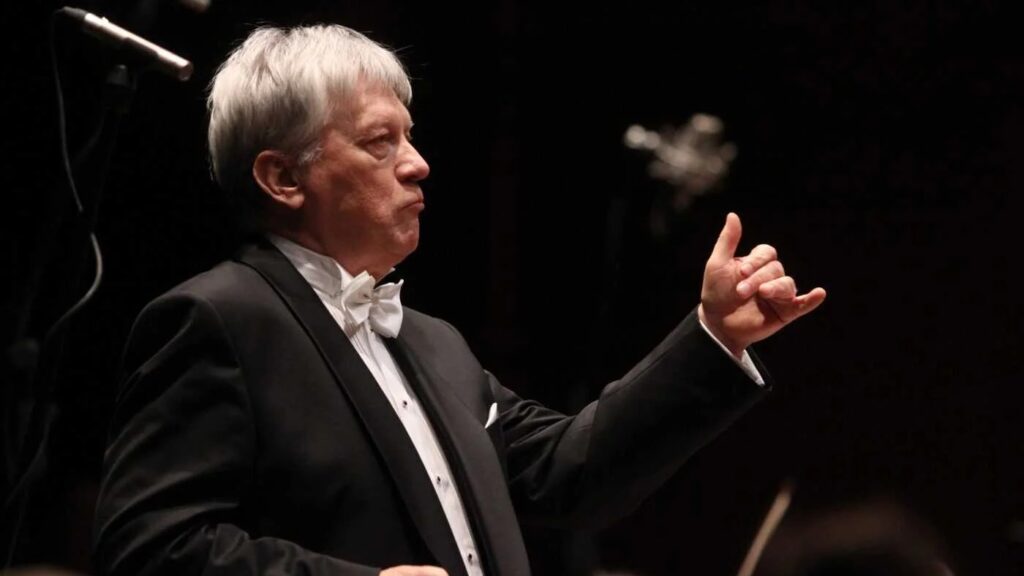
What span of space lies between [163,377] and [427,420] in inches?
13.3

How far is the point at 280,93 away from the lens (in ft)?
5.46

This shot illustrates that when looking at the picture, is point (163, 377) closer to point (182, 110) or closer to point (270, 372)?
point (270, 372)

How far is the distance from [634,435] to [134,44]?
2.49 ft

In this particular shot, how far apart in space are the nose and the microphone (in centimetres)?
30

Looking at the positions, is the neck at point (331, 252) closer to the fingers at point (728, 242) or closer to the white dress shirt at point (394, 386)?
the white dress shirt at point (394, 386)

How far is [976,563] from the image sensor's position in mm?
3275

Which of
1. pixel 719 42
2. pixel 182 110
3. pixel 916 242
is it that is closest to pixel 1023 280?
pixel 916 242

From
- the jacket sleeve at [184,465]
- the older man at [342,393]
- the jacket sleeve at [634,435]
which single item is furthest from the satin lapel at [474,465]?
the jacket sleeve at [184,465]

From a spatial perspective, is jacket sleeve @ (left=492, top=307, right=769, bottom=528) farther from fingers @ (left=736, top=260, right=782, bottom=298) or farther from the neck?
the neck

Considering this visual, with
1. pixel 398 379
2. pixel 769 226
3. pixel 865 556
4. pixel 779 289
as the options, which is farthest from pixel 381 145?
pixel 769 226

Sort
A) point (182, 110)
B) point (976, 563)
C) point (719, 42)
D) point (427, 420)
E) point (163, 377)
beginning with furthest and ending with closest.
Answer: point (719, 42) → point (976, 563) → point (182, 110) → point (427, 420) → point (163, 377)

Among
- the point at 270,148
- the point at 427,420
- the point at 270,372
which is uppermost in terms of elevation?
the point at 270,148

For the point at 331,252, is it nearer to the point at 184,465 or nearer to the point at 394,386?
the point at 394,386

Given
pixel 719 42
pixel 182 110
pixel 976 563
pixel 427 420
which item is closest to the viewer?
pixel 427 420
